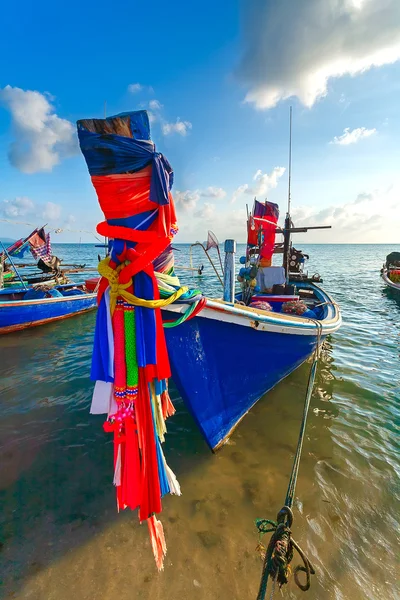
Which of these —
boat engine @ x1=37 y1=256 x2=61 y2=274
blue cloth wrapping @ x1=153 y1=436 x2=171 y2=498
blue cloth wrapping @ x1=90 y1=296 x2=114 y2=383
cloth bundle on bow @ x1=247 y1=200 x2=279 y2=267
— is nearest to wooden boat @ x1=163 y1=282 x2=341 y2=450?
blue cloth wrapping @ x1=90 y1=296 x2=114 y2=383

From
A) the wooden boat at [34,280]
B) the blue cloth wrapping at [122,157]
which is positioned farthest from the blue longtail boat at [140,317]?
the wooden boat at [34,280]

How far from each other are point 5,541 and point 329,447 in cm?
454

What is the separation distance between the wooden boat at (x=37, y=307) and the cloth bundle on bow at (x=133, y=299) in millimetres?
9607

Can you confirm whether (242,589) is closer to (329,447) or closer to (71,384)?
(329,447)

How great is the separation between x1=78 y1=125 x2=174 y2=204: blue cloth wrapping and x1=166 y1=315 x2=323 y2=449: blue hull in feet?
4.83

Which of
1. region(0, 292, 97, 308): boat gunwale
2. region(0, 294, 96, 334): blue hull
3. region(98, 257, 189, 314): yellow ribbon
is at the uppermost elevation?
region(98, 257, 189, 314): yellow ribbon

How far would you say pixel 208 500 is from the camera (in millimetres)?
3506

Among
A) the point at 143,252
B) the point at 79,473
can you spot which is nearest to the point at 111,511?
the point at 79,473

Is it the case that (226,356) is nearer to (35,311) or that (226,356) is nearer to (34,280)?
(35,311)

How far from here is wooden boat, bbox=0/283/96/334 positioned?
404 inches

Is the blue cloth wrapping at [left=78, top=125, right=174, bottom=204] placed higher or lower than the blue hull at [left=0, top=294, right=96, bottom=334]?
higher

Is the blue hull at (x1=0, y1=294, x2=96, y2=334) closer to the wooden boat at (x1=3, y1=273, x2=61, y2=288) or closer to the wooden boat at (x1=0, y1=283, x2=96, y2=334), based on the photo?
the wooden boat at (x1=0, y1=283, x2=96, y2=334)

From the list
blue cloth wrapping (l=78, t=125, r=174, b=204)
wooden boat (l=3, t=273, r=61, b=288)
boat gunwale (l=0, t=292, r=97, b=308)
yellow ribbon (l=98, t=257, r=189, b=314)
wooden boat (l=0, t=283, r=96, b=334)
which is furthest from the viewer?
wooden boat (l=3, t=273, r=61, b=288)

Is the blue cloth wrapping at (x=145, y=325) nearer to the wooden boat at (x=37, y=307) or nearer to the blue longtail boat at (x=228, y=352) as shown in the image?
the blue longtail boat at (x=228, y=352)
